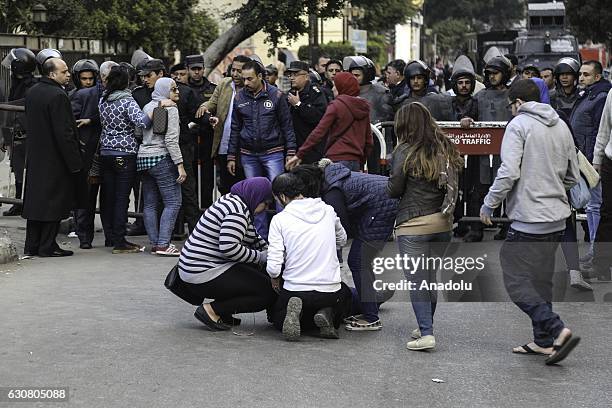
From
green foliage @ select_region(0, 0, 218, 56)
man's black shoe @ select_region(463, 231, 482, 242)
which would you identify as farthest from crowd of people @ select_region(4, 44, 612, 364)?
green foliage @ select_region(0, 0, 218, 56)

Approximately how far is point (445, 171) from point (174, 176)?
4.49 metres

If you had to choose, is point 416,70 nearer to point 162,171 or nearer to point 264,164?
point 264,164

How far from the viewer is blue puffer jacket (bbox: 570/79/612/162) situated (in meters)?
11.3

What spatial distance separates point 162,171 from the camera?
38.0 ft

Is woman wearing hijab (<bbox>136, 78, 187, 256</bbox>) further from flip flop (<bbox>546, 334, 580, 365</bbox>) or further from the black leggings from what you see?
flip flop (<bbox>546, 334, 580, 365</bbox>)

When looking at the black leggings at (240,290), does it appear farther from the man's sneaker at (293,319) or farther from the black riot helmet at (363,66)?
the black riot helmet at (363,66)

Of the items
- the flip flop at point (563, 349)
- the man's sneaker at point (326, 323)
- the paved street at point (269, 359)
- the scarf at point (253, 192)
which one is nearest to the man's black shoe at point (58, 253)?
the paved street at point (269, 359)

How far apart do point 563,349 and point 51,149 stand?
5.66m

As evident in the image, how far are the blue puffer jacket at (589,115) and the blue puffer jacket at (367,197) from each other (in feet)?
11.9

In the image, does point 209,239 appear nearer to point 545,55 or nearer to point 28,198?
point 28,198

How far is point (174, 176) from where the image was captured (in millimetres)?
11641

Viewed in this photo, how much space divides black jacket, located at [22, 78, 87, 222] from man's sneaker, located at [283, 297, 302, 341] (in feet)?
13.0

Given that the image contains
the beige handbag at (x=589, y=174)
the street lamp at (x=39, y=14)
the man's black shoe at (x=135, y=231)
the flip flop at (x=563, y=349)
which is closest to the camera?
the flip flop at (x=563, y=349)

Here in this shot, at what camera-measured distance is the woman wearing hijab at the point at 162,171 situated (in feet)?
37.6
